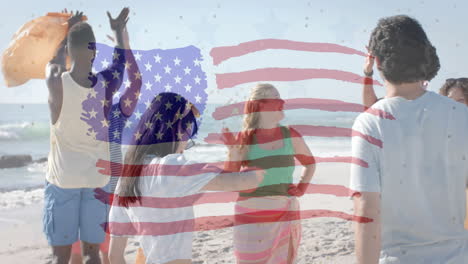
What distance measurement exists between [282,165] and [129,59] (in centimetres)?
109

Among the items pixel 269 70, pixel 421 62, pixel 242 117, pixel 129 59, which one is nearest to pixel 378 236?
pixel 421 62

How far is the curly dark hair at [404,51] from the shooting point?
1.63m

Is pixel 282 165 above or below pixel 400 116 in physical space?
below

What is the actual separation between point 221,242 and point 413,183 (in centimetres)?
352

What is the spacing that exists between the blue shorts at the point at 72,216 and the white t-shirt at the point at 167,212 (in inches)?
35.8

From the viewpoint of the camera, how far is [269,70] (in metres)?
2.35

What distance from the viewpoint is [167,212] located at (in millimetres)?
1949

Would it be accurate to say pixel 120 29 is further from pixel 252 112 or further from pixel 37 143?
pixel 37 143

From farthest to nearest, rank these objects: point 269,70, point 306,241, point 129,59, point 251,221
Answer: point 306,241 → point 251,221 → point 129,59 → point 269,70

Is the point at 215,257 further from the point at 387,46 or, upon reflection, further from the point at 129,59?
the point at 387,46

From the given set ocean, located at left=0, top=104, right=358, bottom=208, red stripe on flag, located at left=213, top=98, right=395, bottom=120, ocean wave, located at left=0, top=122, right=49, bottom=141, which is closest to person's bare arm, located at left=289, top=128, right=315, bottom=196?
ocean, located at left=0, top=104, right=358, bottom=208
